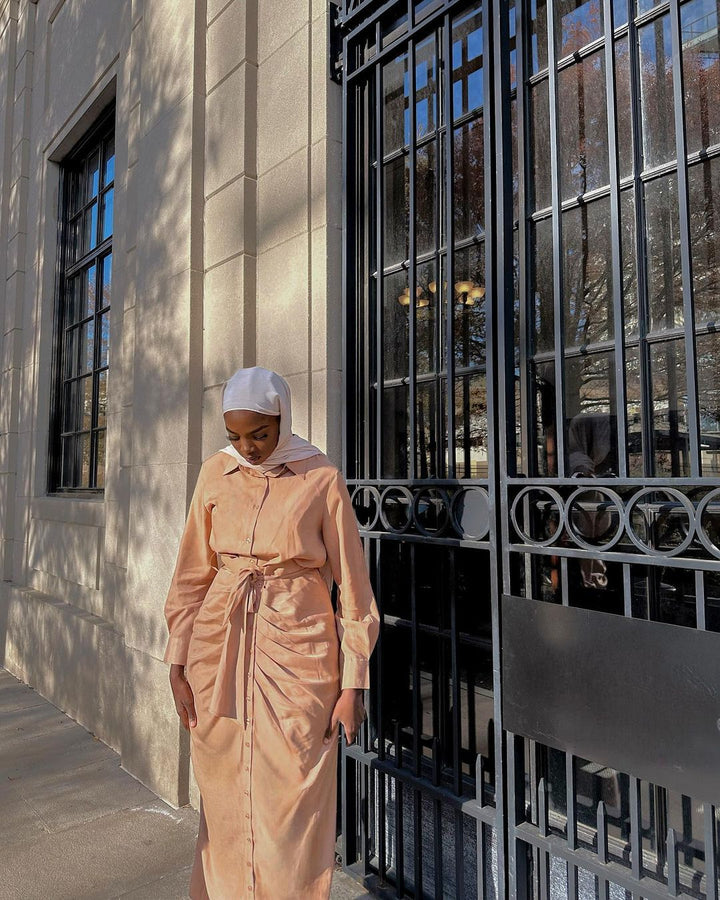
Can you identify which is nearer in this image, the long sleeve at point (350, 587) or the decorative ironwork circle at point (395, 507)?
the long sleeve at point (350, 587)

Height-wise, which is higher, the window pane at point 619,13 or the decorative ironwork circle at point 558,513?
the window pane at point 619,13

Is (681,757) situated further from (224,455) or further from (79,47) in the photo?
(79,47)

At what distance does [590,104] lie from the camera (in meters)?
2.39

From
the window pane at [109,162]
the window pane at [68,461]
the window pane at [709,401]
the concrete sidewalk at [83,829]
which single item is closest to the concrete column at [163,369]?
the concrete sidewalk at [83,829]

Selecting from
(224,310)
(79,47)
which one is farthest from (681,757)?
(79,47)

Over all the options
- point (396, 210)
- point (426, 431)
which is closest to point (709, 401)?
point (426, 431)

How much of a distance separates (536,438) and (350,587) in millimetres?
866

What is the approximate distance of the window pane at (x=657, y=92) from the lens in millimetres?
2158

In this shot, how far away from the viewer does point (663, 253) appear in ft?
7.15

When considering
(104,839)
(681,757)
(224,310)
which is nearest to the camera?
(681,757)

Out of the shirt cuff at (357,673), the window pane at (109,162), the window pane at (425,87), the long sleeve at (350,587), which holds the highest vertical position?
the window pane at (109,162)

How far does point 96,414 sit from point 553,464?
4.67 metres

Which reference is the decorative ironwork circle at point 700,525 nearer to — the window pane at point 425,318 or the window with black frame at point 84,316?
the window pane at point 425,318

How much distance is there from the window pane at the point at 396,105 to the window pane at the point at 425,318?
0.65 meters
